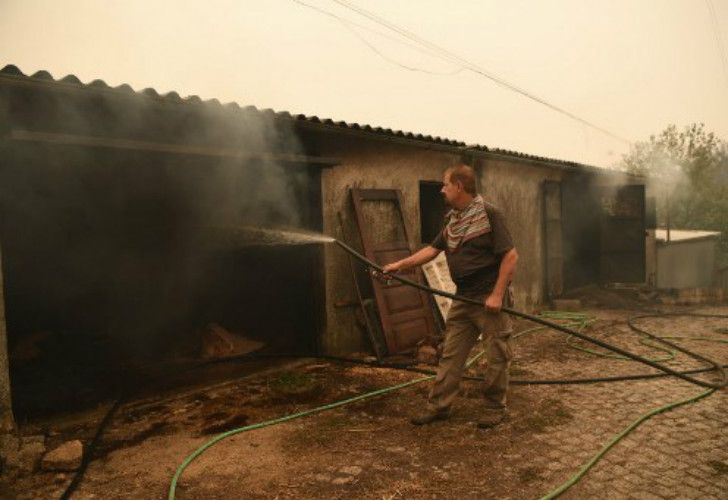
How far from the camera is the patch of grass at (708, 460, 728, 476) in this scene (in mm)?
3495

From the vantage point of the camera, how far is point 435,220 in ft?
30.5

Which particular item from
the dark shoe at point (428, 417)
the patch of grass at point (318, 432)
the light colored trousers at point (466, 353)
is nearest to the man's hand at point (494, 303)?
the light colored trousers at point (466, 353)

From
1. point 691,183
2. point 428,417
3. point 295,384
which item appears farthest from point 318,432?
point 691,183

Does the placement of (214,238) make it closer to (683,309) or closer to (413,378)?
(413,378)

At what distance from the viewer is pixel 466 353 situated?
450 cm

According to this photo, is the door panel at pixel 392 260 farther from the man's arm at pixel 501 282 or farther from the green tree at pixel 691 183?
the green tree at pixel 691 183

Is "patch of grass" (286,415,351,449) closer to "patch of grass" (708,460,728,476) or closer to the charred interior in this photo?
the charred interior

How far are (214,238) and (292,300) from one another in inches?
106

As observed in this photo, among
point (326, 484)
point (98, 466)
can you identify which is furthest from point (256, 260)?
point (326, 484)

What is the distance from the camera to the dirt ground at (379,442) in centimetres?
344

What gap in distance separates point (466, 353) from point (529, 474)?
3.94 ft

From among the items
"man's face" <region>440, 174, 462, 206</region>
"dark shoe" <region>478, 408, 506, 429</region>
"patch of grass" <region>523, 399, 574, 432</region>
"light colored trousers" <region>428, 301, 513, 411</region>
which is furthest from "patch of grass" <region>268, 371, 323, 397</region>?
"man's face" <region>440, 174, 462, 206</region>

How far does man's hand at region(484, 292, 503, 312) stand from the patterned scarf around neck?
559mm

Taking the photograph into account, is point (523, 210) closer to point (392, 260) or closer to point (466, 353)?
point (392, 260)
